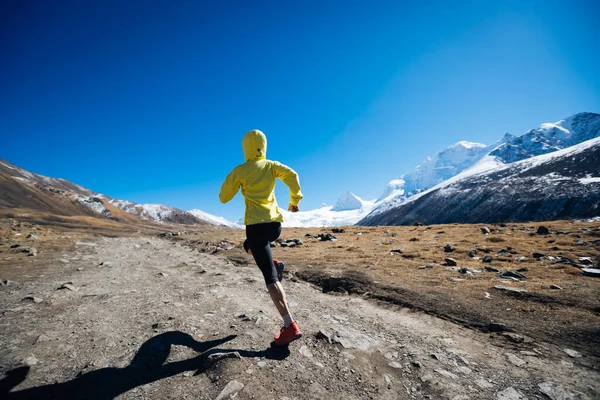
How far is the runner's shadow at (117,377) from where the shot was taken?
10.3ft

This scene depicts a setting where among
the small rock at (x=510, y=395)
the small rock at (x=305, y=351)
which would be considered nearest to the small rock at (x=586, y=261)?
the small rock at (x=510, y=395)

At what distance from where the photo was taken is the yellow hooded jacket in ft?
15.7

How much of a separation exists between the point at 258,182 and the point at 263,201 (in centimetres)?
37

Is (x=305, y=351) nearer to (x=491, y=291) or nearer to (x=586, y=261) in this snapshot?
(x=491, y=291)

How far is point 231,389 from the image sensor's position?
10.7 feet

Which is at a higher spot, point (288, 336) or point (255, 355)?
point (288, 336)

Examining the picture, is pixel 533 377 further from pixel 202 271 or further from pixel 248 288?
pixel 202 271

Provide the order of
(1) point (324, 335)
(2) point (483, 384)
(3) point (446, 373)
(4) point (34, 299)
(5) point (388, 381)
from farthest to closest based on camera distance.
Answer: (4) point (34, 299)
(1) point (324, 335)
(3) point (446, 373)
(5) point (388, 381)
(2) point (483, 384)

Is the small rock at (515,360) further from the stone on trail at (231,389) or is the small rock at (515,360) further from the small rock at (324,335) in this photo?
the stone on trail at (231,389)

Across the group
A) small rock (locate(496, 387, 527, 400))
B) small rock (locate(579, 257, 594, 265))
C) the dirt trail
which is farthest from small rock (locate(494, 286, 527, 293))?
small rock (locate(579, 257, 594, 265))

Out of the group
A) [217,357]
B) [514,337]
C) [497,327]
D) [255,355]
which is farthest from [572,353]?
[217,357]

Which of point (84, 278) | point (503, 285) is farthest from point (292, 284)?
point (84, 278)

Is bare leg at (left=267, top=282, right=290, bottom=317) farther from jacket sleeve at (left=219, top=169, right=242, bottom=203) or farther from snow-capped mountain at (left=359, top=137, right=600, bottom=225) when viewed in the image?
snow-capped mountain at (left=359, top=137, right=600, bottom=225)

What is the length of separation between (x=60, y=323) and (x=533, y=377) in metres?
8.11
